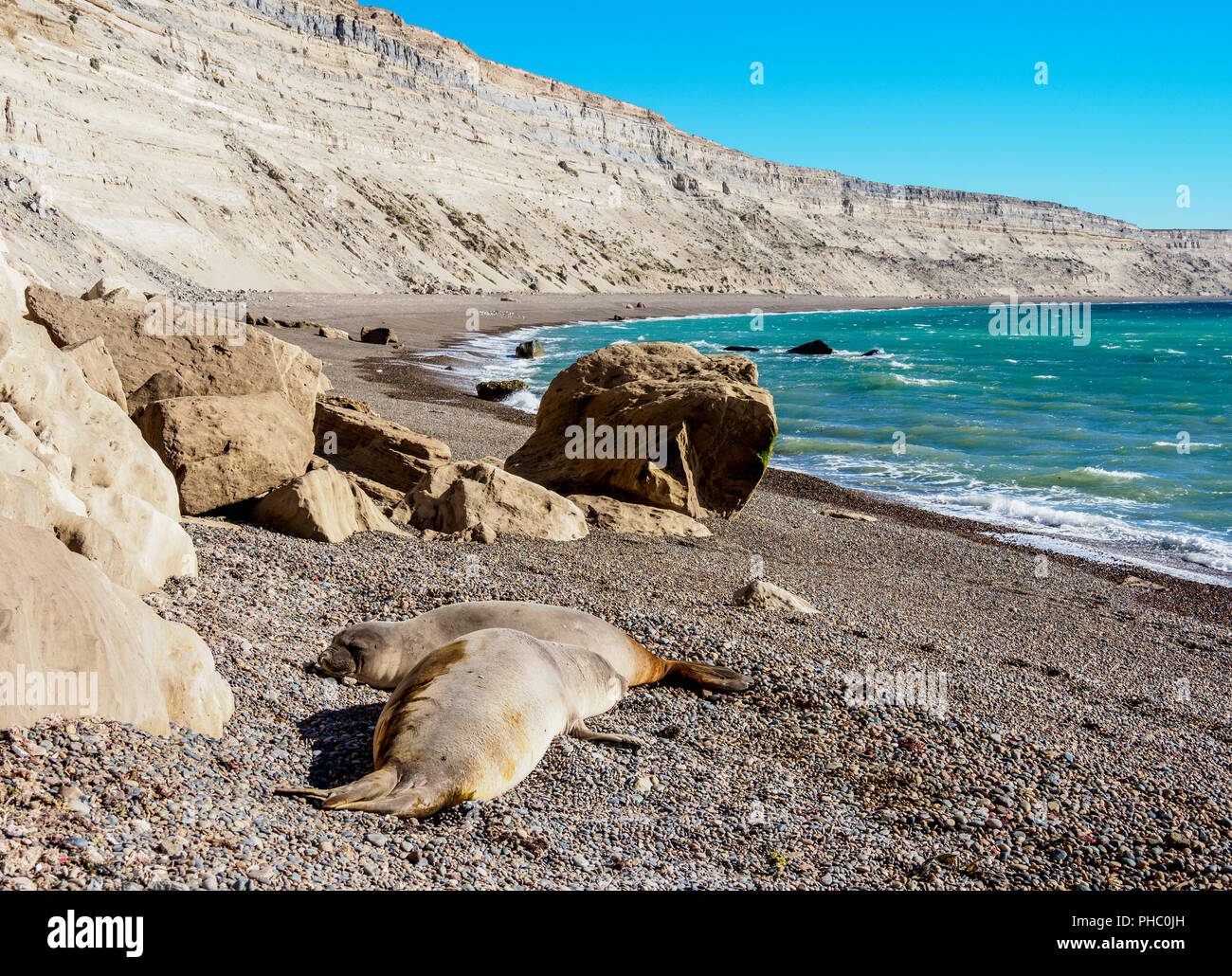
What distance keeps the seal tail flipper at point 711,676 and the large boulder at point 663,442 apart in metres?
5.32

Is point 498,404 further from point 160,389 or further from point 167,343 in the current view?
point 160,389

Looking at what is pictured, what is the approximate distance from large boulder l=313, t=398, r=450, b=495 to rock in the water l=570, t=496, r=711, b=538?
2.05 meters

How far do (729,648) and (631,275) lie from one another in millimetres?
94738

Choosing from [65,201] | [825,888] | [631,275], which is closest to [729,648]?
[825,888]

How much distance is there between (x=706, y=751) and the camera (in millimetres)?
5977

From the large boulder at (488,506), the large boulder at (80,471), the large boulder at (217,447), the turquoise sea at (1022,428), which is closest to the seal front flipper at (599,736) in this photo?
the large boulder at (80,471)

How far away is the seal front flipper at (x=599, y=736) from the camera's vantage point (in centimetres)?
573

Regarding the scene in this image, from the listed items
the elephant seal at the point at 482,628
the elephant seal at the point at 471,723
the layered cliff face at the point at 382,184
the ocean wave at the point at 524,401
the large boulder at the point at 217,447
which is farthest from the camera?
the layered cliff face at the point at 382,184

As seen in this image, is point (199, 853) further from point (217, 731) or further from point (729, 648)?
point (729, 648)

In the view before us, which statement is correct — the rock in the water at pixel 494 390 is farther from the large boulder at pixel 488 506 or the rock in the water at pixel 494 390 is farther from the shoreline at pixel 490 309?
the large boulder at pixel 488 506

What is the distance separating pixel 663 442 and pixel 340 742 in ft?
27.1

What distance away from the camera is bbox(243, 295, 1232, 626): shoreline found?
12.2 m
